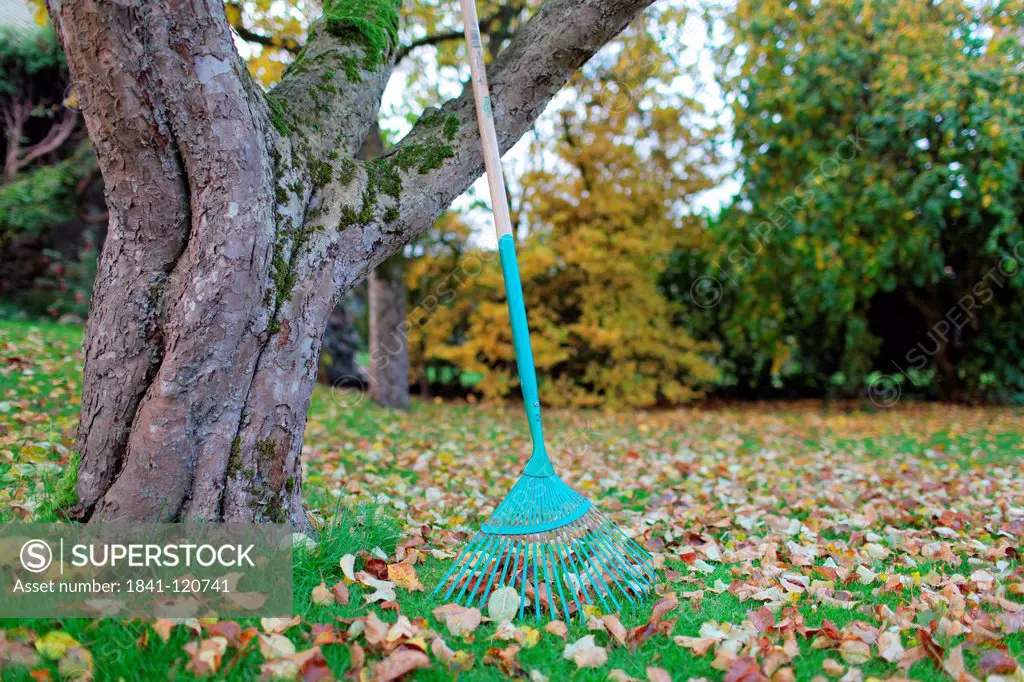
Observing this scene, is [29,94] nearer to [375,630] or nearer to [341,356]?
[341,356]

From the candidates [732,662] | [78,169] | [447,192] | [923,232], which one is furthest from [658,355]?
[78,169]

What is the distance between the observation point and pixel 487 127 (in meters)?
2.52

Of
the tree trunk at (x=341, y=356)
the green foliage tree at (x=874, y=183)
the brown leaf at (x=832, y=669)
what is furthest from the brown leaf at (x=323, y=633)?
the tree trunk at (x=341, y=356)

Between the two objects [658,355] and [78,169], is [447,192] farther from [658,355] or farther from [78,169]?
[78,169]

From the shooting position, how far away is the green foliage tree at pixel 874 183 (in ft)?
19.9

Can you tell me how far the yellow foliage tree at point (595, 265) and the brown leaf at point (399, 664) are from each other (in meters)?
5.54

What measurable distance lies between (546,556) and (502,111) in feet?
5.32

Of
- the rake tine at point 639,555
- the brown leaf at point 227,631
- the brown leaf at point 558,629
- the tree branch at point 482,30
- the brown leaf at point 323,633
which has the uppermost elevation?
the tree branch at point 482,30

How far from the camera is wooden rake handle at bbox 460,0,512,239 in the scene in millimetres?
2451

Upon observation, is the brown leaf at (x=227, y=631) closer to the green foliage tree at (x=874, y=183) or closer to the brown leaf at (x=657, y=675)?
the brown leaf at (x=657, y=675)

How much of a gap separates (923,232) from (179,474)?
6.82 m

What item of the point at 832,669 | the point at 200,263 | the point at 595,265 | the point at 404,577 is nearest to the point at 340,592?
the point at 404,577

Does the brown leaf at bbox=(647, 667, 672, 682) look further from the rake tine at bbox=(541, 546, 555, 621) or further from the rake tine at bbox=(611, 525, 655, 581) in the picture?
the rake tine at bbox=(611, 525, 655, 581)

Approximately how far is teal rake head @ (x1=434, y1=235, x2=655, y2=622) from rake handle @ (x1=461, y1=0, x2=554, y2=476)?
0.01 meters
